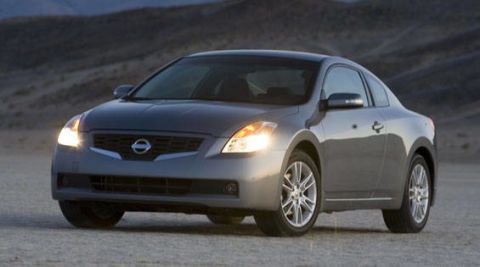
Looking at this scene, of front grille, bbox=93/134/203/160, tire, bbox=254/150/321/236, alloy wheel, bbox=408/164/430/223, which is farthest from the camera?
alloy wheel, bbox=408/164/430/223

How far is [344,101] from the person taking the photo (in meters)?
13.5

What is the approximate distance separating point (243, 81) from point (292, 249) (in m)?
2.32

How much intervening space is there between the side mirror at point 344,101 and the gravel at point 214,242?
1.12 metres

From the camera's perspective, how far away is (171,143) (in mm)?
12375

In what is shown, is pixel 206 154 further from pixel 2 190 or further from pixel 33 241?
pixel 2 190

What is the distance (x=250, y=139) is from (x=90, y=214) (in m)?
1.69

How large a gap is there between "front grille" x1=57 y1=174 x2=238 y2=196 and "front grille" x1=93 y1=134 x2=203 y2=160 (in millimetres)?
184

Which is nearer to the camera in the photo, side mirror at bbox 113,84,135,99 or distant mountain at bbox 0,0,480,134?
side mirror at bbox 113,84,135,99

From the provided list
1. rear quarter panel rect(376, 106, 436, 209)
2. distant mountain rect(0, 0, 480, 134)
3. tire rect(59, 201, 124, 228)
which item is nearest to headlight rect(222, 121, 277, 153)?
tire rect(59, 201, 124, 228)

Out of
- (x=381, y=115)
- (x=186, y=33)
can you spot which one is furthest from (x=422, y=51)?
(x=381, y=115)

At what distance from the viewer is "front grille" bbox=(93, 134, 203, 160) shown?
12.4 m

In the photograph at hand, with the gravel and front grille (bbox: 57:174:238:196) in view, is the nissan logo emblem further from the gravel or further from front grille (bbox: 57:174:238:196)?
the gravel

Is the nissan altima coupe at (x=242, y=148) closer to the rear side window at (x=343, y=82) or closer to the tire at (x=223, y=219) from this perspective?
the rear side window at (x=343, y=82)

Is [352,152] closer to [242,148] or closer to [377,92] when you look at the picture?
[377,92]
